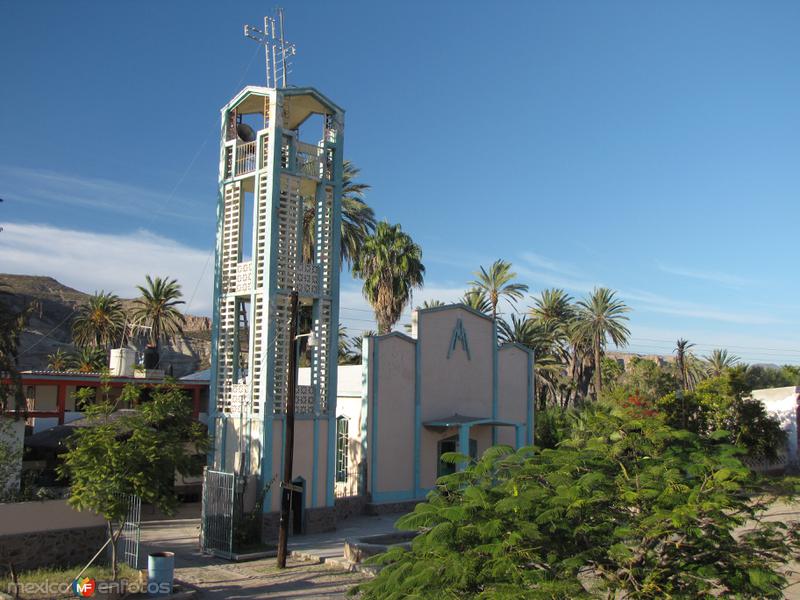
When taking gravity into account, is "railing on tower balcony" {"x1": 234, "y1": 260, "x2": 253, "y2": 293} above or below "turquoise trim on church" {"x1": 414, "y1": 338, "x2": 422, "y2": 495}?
above

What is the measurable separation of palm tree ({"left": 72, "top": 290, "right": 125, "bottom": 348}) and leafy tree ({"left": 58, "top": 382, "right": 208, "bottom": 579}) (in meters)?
44.6

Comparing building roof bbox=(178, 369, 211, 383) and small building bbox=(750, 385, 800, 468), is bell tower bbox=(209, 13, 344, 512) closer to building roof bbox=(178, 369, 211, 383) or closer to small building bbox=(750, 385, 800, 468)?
building roof bbox=(178, 369, 211, 383)

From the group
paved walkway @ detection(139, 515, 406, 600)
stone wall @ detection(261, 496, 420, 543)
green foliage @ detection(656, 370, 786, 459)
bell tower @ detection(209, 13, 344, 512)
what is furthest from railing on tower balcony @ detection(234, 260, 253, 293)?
green foliage @ detection(656, 370, 786, 459)

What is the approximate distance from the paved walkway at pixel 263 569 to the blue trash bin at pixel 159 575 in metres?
1.03

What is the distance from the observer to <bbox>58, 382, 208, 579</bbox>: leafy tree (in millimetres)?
16672

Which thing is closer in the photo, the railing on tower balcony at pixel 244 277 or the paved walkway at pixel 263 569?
the paved walkway at pixel 263 569

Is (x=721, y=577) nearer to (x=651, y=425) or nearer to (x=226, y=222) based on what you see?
(x=651, y=425)

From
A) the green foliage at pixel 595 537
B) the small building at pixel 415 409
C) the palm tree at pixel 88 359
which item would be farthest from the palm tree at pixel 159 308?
the green foliage at pixel 595 537

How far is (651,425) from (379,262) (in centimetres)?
3302

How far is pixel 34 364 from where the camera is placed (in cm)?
7350

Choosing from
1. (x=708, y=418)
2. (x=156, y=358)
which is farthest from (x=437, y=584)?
(x=708, y=418)

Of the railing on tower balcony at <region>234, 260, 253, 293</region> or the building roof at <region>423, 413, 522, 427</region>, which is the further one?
the building roof at <region>423, 413, 522, 427</region>

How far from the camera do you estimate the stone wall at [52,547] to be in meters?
17.4

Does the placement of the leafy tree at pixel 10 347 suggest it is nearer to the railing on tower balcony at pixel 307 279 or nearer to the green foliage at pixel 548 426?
the railing on tower balcony at pixel 307 279
